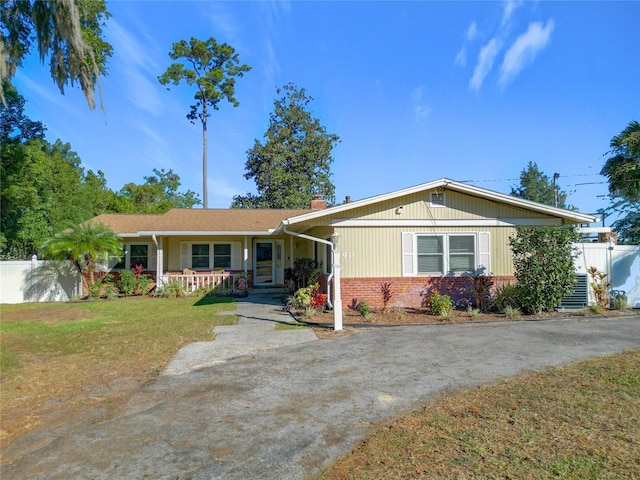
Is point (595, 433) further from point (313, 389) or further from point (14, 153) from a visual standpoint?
point (14, 153)

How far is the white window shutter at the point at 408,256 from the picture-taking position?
12.0 meters

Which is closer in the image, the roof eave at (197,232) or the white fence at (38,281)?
the white fence at (38,281)

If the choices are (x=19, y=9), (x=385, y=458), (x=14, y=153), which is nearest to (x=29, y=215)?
(x=14, y=153)

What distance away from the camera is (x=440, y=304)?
10859 millimetres

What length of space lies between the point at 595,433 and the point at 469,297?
336 inches

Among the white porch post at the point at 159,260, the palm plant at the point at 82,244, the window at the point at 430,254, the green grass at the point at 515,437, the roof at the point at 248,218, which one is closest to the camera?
the green grass at the point at 515,437

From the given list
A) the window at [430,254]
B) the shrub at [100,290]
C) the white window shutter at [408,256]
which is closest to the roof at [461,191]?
the white window shutter at [408,256]

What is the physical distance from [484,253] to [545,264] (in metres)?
1.78

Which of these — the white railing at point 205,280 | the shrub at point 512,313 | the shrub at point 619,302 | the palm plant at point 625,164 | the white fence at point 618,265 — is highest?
the palm plant at point 625,164

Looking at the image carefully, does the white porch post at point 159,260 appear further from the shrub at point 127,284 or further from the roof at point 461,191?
the roof at point 461,191

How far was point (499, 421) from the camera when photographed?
161 inches

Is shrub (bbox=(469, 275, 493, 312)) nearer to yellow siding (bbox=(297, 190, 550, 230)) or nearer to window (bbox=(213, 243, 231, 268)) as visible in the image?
yellow siding (bbox=(297, 190, 550, 230))

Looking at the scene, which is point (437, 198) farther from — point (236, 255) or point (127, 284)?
point (127, 284)

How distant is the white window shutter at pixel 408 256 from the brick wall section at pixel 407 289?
190mm
